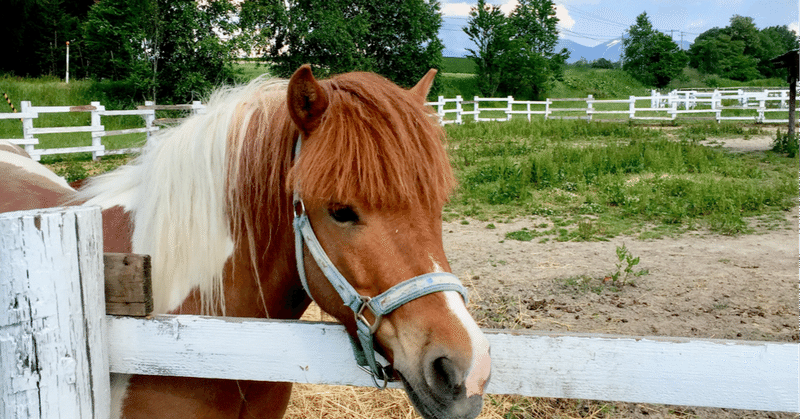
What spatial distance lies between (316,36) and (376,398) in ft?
102

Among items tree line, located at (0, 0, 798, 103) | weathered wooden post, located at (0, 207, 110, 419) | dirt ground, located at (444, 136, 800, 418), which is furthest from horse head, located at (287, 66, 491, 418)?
tree line, located at (0, 0, 798, 103)

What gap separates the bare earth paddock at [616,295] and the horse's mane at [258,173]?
1807 millimetres

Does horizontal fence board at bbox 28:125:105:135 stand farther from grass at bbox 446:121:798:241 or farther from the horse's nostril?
the horse's nostril

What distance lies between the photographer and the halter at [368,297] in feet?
4.15

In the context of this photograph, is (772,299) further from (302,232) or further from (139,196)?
(139,196)

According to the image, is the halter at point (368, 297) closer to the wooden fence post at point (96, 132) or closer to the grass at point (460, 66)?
the wooden fence post at point (96, 132)

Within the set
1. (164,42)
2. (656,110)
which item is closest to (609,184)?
(656,110)

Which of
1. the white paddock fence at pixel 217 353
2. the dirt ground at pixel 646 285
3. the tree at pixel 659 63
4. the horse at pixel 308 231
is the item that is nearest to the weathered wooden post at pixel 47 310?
the white paddock fence at pixel 217 353

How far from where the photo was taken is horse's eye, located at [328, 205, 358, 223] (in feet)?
4.47

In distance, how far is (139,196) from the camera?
172 cm

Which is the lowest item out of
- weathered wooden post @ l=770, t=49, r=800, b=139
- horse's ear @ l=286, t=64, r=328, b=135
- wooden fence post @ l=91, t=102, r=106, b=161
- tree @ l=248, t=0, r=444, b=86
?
horse's ear @ l=286, t=64, r=328, b=135

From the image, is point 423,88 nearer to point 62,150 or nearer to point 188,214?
point 188,214

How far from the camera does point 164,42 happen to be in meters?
23.5

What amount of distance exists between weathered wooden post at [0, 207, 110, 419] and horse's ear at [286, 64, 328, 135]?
59 centimetres
